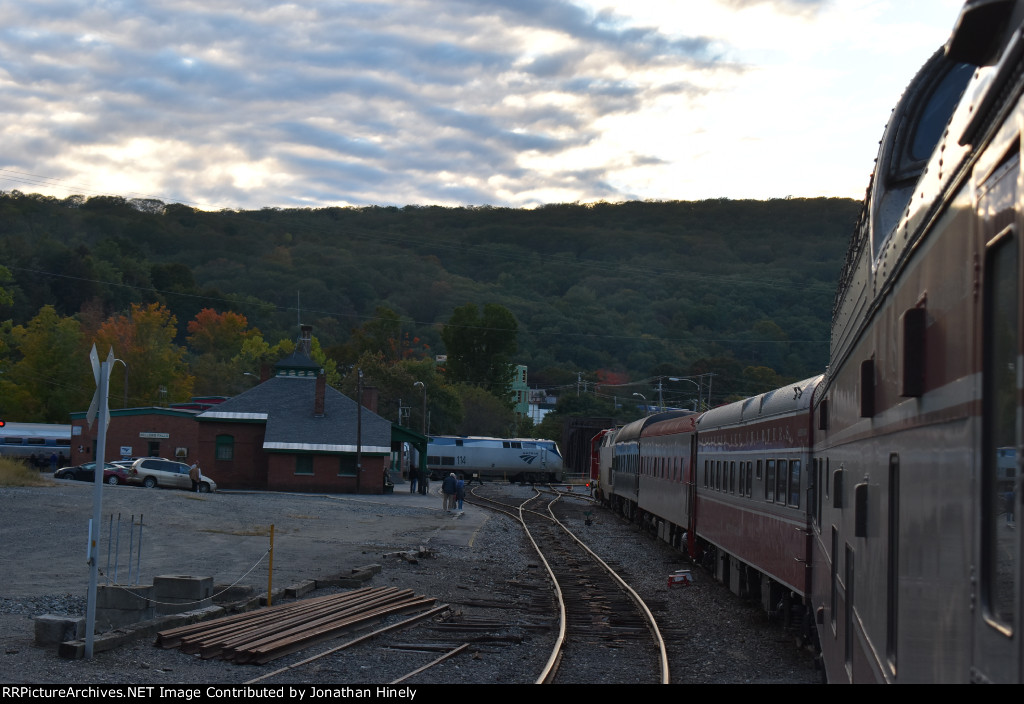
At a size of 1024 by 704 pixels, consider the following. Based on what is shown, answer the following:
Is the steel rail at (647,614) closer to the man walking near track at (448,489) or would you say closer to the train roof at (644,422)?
the train roof at (644,422)

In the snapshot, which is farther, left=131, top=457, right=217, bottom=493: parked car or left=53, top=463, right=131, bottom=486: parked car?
left=131, top=457, right=217, bottom=493: parked car

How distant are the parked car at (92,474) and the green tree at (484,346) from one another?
247 feet

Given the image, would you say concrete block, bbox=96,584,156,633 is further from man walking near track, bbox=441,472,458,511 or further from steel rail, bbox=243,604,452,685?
man walking near track, bbox=441,472,458,511

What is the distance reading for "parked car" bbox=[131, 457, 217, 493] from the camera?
49844 millimetres

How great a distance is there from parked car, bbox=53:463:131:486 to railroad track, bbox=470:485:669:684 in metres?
28.8

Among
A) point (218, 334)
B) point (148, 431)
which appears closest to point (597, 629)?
point (148, 431)

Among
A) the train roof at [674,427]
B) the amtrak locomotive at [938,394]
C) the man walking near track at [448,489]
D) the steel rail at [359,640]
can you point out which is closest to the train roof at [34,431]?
the man walking near track at [448,489]

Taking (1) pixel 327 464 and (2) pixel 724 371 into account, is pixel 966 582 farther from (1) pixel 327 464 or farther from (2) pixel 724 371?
(2) pixel 724 371

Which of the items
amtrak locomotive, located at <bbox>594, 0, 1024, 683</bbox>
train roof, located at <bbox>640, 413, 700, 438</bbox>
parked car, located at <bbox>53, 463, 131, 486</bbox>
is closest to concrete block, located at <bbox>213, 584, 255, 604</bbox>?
amtrak locomotive, located at <bbox>594, 0, 1024, 683</bbox>

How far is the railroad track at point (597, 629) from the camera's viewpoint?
11820 millimetres

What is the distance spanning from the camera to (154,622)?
41.1 feet

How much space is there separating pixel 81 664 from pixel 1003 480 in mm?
10372

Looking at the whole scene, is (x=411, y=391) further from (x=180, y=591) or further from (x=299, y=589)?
(x=180, y=591)

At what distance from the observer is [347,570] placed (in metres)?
20.8
